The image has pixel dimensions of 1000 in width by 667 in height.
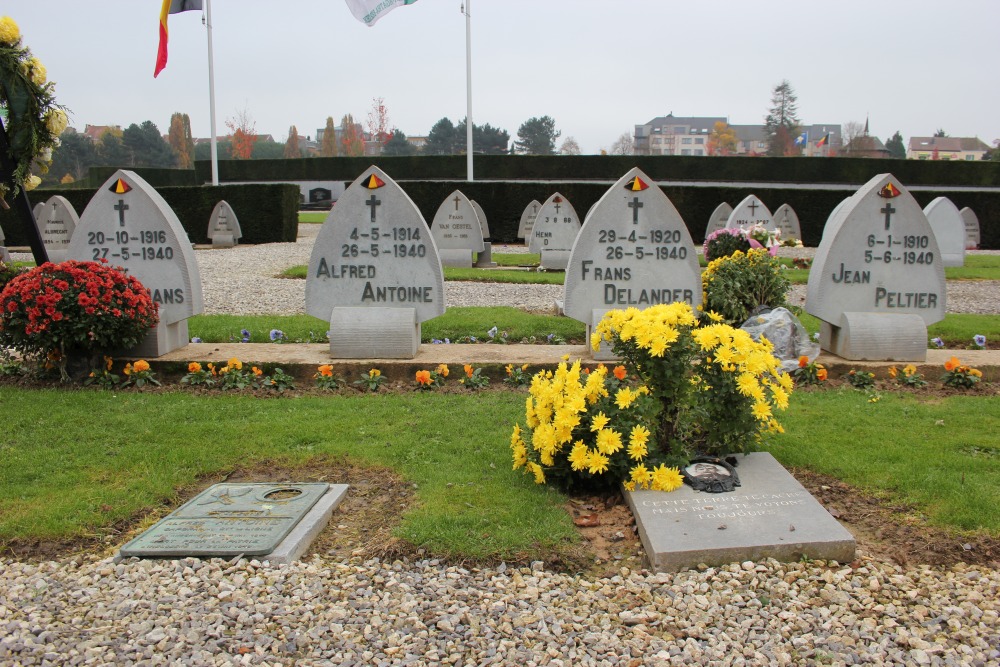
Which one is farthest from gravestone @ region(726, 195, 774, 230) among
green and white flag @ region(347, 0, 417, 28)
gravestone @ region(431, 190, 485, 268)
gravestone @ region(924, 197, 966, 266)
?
green and white flag @ region(347, 0, 417, 28)

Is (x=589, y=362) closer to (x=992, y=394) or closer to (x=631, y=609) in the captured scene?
(x=992, y=394)

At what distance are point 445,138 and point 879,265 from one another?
63.5 metres

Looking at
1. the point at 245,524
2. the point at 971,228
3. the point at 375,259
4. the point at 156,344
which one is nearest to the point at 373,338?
the point at 375,259

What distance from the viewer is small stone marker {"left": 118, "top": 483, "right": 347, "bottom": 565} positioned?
3266 mm

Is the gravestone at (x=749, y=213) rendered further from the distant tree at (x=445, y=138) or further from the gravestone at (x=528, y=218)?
the distant tree at (x=445, y=138)

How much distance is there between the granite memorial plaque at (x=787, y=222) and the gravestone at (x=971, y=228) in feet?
15.6

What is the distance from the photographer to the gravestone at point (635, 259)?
6.59 m

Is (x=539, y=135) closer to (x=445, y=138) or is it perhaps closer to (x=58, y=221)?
(x=445, y=138)

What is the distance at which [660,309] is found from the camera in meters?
4.01

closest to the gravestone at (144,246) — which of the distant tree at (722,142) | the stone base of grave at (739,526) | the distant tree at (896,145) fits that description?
the stone base of grave at (739,526)

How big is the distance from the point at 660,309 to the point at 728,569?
1.40 metres

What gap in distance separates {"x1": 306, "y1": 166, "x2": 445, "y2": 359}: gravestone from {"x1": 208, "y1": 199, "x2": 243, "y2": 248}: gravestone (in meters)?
14.8

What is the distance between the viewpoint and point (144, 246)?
22.2 feet

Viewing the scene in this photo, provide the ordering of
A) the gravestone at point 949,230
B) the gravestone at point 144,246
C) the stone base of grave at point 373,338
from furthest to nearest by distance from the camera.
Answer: the gravestone at point 949,230 → the gravestone at point 144,246 → the stone base of grave at point 373,338
